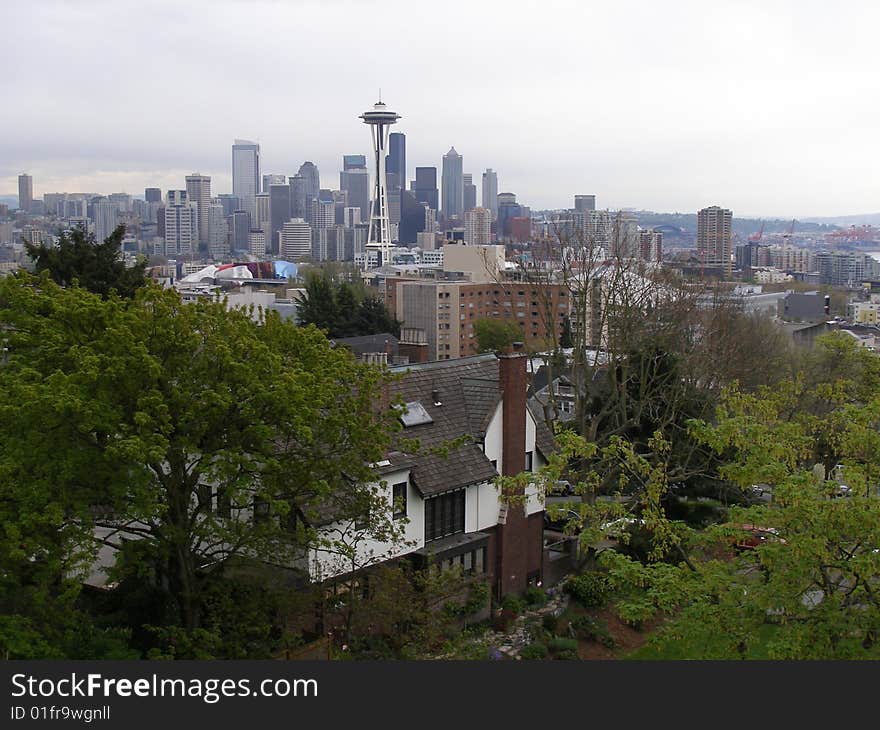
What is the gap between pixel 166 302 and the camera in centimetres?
1902

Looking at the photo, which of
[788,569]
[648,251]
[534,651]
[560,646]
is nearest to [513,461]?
[560,646]

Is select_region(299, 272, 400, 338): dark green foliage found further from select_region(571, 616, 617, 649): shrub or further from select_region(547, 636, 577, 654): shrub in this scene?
select_region(547, 636, 577, 654): shrub

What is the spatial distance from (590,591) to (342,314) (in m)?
48.6

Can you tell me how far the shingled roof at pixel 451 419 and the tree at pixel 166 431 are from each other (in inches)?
219

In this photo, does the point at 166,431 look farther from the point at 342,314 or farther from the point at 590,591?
the point at 342,314

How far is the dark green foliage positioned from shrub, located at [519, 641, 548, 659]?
49.8 metres

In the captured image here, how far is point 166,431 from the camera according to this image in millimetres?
17125

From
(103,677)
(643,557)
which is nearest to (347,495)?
(103,677)

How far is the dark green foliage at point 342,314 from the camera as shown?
73694 mm

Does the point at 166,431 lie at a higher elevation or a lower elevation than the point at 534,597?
higher

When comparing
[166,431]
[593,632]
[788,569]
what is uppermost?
[166,431]

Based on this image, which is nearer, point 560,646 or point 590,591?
point 560,646

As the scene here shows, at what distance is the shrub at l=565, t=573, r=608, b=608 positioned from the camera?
28609 mm

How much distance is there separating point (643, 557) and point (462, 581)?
10.6 meters
